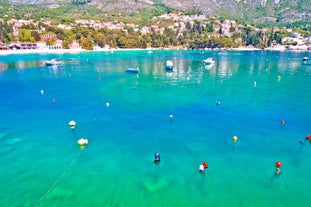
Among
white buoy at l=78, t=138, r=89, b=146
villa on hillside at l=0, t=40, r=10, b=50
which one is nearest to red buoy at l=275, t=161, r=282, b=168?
white buoy at l=78, t=138, r=89, b=146

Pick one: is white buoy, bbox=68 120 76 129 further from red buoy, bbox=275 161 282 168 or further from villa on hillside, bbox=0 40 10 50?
villa on hillside, bbox=0 40 10 50

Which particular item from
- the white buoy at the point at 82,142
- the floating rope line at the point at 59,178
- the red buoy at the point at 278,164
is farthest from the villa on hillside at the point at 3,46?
the red buoy at the point at 278,164

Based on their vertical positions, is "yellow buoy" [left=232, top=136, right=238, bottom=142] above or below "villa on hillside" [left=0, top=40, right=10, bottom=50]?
below

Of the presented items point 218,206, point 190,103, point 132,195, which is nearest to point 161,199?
point 132,195

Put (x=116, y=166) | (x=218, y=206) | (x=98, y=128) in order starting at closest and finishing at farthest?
(x=218, y=206) → (x=116, y=166) → (x=98, y=128)

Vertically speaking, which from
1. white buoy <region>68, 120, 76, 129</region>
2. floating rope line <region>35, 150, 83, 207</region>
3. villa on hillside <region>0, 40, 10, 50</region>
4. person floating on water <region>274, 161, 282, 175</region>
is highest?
villa on hillside <region>0, 40, 10, 50</region>

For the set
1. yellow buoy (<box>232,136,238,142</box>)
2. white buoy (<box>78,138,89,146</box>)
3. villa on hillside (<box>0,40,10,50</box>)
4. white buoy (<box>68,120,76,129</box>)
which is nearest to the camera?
white buoy (<box>78,138,89,146</box>)

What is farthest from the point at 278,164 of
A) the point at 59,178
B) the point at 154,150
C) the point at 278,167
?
the point at 59,178

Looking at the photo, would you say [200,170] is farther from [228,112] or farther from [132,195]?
[228,112]

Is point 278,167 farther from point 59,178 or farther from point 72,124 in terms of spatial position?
point 72,124

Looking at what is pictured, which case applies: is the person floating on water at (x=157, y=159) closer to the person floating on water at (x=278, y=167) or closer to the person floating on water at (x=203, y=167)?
the person floating on water at (x=203, y=167)
